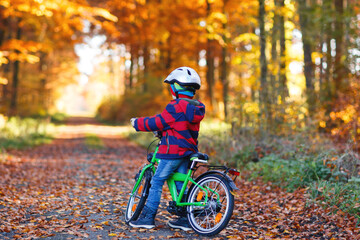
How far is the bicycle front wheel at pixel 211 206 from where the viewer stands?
14.3 feet

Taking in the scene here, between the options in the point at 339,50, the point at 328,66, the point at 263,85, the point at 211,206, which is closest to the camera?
the point at 211,206

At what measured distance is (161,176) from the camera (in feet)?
15.6

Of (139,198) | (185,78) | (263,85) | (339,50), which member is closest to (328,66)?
(339,50)

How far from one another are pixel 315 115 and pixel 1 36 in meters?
13.6

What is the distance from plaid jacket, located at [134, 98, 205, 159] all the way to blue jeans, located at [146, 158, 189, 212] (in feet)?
0.40

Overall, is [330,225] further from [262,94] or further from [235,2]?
[235,2]

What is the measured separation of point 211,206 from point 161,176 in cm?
73

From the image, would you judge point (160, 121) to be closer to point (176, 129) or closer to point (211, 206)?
point (176, 129)

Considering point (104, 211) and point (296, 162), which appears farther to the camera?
point (296, 162)

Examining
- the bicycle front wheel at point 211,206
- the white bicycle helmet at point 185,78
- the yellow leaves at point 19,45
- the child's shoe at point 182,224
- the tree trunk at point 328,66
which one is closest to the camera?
the bicycle front wheel at point 211,206

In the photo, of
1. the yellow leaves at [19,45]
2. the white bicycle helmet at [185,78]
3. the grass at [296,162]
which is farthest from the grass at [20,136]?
the white bicycle helmet at [185,78]

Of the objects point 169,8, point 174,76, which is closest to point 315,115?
point 174,76

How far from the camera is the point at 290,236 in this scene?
4832 millimetres

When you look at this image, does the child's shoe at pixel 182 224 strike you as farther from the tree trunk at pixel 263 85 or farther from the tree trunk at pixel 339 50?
the tree trunk at pixel 339 50
